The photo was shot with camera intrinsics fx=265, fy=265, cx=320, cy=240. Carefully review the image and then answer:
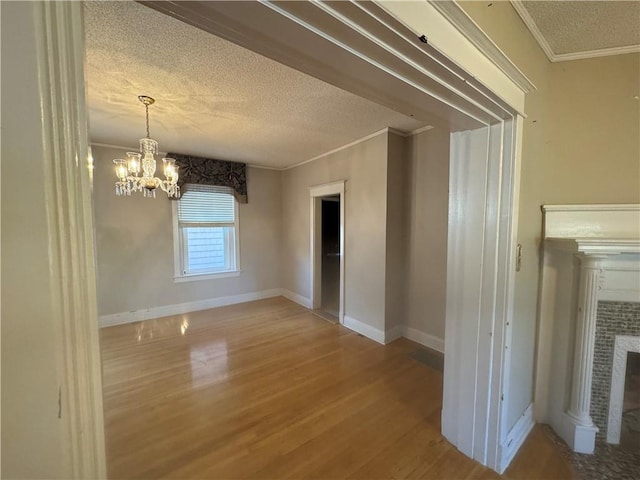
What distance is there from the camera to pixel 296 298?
14.9ft

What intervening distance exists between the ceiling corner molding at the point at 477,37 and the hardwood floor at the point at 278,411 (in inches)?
79.1

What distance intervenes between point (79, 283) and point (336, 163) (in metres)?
3.44

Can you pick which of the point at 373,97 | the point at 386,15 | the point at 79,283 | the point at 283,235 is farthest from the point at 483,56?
the point at 283,235

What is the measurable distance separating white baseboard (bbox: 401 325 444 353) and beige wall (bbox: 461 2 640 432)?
45.6 inches

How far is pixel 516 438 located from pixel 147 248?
14.1 feet

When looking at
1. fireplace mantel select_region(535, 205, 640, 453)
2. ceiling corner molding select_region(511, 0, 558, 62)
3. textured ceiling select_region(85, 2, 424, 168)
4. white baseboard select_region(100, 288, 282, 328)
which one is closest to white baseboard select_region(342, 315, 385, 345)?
fireplace mantel select_region(535, 205, 640, 453)

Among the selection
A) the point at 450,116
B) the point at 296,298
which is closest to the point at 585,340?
the point at 450,116

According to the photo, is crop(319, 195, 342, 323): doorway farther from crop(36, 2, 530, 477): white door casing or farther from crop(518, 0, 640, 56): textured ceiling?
crop(518, 0, 640, 56): textured ceiling

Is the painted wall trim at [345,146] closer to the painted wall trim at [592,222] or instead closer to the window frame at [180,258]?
the painted wall trim at [592,222]

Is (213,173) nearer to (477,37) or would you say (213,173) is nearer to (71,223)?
(477,37)

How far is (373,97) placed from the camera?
1.03 meters

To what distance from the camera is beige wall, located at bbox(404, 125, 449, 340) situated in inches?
107

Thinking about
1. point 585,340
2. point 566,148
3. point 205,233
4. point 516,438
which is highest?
point 566,148

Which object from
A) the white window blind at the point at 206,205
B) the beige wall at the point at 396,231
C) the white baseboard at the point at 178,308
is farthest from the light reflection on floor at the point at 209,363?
the white window blind at the point at 206,205
